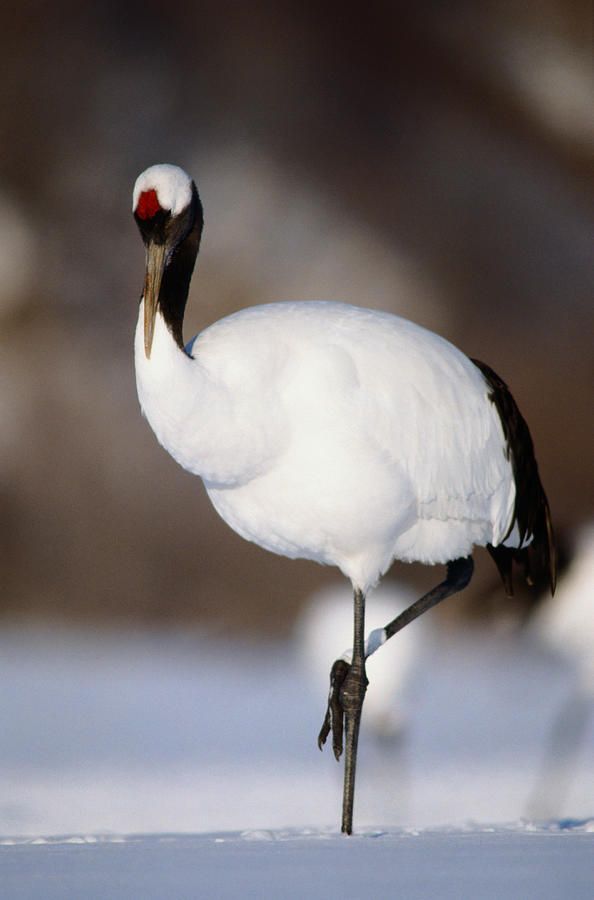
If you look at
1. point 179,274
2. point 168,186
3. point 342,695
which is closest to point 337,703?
point 342,695

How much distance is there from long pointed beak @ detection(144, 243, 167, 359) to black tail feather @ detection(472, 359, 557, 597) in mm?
925

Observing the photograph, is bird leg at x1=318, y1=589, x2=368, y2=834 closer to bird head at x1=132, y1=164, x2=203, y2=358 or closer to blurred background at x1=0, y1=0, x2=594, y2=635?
bird head at x1=132, y1=164, x2=203, y2=358

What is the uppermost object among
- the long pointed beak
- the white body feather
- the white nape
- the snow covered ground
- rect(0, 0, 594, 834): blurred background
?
rect(0, 0, 594, 834): blurred background

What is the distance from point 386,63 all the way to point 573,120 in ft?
3.14

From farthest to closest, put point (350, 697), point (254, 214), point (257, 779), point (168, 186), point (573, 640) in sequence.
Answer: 1. point (254, 214)
2. point (573, 640)
3. point (257, 779)
4. point (350, 697)
5. point (168, 186)

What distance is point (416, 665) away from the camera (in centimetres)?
485

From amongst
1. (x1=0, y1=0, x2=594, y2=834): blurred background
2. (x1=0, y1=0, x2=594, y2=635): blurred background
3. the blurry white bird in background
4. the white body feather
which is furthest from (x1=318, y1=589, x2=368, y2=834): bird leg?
(x1=0, y1=0, x2=594, y2=635): blurred background

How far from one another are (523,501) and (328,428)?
2.44 ft

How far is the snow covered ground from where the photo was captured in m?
2.16

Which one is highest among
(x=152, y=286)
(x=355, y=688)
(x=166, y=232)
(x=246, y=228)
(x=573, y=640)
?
(x=246, y=228)

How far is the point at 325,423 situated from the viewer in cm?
304

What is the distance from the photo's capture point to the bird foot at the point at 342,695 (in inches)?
126

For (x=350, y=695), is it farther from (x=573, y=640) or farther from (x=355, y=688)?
(x=573, y=640)

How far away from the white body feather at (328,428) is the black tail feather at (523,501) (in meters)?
0.13
